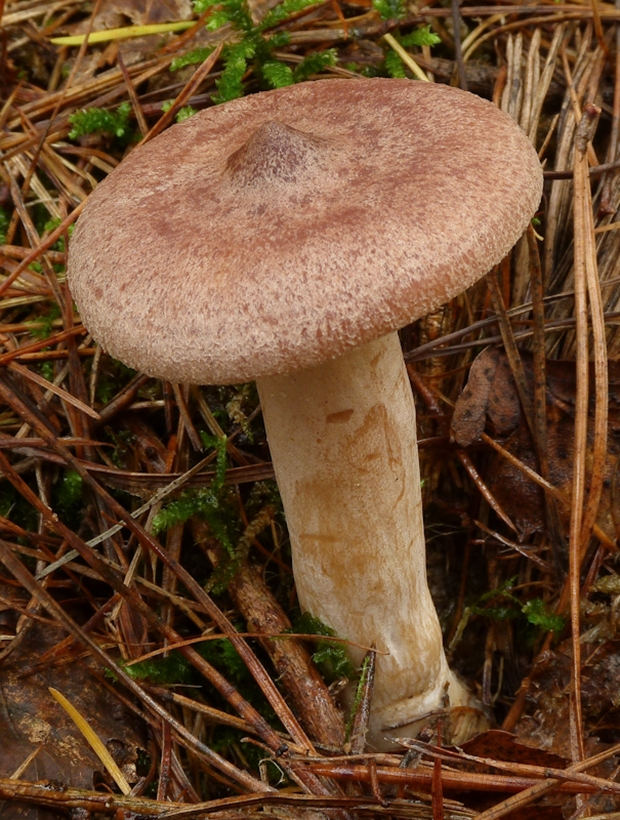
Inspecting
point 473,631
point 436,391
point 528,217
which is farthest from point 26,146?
point 473,631

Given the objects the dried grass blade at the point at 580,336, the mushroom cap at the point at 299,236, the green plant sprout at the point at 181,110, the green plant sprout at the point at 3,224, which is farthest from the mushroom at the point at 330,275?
the green plant sprout at the point at 3,224

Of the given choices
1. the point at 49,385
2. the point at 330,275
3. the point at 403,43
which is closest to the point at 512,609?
the point at 330,275

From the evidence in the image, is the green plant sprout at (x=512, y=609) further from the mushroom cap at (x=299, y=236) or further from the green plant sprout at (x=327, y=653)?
the mushroom cap at (x=299, y=236)

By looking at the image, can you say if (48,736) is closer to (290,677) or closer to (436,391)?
(290,677)

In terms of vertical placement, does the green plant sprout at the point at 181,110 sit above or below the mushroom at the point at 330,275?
above

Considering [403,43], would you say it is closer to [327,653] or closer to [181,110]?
[181,110]

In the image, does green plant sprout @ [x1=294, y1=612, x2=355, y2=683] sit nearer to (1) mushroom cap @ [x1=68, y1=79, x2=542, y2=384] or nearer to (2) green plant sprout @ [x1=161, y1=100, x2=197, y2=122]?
(1) mushroom cap @ [x1=68, y1=79, x2=542, y2=384]

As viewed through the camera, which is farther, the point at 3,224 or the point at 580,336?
the point at 3,224
